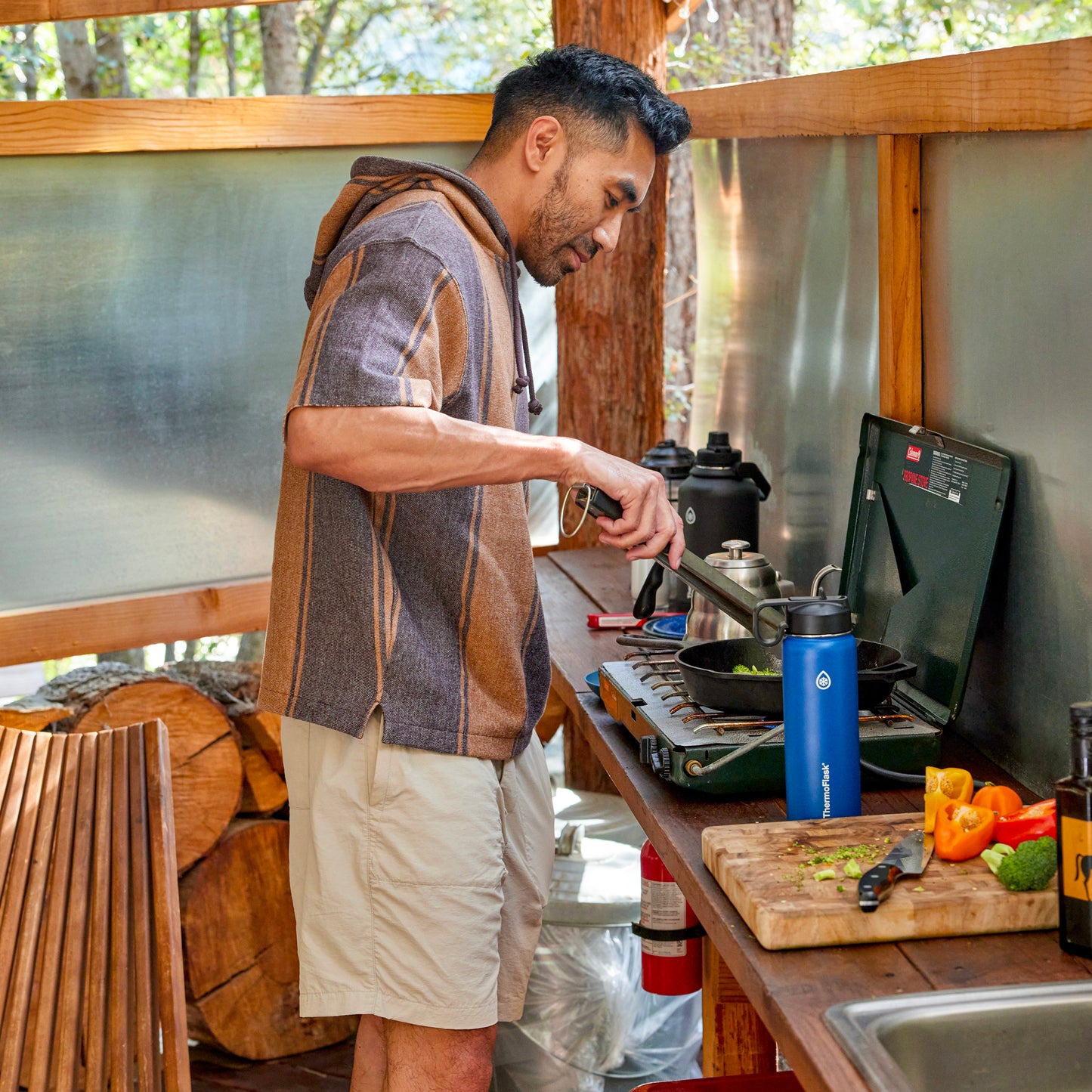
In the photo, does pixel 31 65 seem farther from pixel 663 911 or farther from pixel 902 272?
pixel 663 911

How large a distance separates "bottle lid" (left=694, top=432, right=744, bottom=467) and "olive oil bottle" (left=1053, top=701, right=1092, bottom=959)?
159cm

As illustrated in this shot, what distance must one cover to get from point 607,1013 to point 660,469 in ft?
4.20

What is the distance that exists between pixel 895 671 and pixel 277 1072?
2264 millimetres

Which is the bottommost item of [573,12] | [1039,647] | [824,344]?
[1039,647]

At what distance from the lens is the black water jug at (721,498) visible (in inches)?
110

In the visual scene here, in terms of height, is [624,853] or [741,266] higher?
[741,266]

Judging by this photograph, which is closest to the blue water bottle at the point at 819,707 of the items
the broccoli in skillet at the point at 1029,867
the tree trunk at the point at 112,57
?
the broccoli in skillet at the point at 1029,867

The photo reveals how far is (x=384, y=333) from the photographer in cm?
171

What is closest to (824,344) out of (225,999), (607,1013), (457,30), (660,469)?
(660,469)

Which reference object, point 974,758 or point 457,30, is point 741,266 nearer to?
point 974,758

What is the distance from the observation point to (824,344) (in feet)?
8.98

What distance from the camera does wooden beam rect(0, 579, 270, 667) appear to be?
331 centimetres

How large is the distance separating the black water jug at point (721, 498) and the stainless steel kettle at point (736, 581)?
16.6 inches

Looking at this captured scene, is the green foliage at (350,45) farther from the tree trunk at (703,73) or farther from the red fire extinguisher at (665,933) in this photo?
the red fire extinguisher at (665,933)
